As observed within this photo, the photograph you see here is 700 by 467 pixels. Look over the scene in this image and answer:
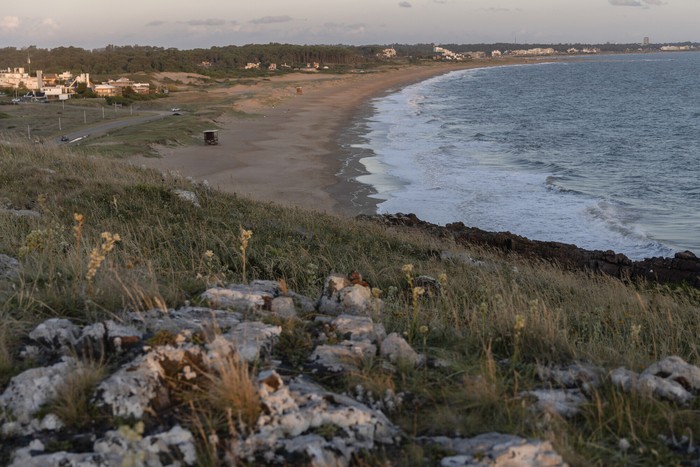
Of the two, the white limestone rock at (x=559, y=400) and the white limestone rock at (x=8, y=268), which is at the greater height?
the white limestone rock at (x=8, y=268)

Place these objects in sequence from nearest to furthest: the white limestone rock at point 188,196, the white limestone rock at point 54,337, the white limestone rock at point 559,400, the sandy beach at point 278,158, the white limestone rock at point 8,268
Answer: the white limestone rock at point 559,400 → the white limestone rock at point 54,337 → the white limestone rock at point 8,268 → the white limestone rock at point 188,196 → the sandy beach at point 278,158

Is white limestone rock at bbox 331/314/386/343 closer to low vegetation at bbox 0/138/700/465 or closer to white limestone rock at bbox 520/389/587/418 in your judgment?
low vegetation at bbox 0/138/700/465

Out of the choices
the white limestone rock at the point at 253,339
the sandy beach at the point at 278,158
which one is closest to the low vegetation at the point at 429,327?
the white limestone rock at the point at 253,339

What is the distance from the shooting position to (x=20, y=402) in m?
2.90

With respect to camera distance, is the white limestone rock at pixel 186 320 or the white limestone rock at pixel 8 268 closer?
the white limestone rock at pixel 186 320

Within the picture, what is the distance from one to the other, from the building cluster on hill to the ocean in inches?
1196

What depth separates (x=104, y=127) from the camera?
3962 centimetres

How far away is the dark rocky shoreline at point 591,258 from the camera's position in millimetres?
13117

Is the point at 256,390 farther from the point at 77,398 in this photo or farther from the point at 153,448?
the point at 77,398

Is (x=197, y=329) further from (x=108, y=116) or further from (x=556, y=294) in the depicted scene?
(x=108, y=116)

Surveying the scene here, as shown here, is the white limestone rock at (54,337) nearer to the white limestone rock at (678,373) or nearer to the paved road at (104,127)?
the white limestone rock at (678,373)

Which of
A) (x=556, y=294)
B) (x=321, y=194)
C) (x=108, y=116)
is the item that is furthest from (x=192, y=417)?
(x=108, y=116)

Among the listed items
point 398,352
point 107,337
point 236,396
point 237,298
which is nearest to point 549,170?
point 237,298

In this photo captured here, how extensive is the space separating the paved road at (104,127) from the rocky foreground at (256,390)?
98.6 ft
